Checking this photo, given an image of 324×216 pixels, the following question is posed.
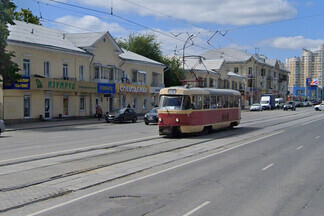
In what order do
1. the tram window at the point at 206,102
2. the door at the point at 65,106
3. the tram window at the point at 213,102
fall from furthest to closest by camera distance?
the door at the point at 65,106 → the tram window at the point at 213,102 → the tram window at the point at 206,102

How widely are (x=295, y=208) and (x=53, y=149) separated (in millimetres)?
11627

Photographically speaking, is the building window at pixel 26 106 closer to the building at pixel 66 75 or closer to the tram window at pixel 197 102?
the building at pixel 66 75

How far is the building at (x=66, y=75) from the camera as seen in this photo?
117ft

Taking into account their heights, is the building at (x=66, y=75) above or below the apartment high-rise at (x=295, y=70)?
below

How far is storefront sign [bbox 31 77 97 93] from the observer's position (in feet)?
118

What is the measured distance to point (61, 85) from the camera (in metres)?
39.0

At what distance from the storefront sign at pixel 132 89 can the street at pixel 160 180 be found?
30.5 metres

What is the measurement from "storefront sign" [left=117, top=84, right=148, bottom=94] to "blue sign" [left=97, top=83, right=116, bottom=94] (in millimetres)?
1001

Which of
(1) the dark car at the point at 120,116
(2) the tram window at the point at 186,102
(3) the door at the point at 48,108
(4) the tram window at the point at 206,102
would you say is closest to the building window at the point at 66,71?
(3) the door at the point at 48,108

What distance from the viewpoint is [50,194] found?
888 cm

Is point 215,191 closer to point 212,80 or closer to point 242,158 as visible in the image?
point 242,158

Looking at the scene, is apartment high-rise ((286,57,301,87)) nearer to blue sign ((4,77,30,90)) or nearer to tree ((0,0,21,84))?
blue sign ((4,77,30,90))

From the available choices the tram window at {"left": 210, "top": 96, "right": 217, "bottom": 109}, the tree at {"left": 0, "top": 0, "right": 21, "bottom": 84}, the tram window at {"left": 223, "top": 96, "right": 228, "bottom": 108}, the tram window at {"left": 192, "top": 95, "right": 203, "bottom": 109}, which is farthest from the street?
the tree at {"left": 0, "top": 0, "right": 21, "bottom": 84}

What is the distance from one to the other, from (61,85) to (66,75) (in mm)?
3097
